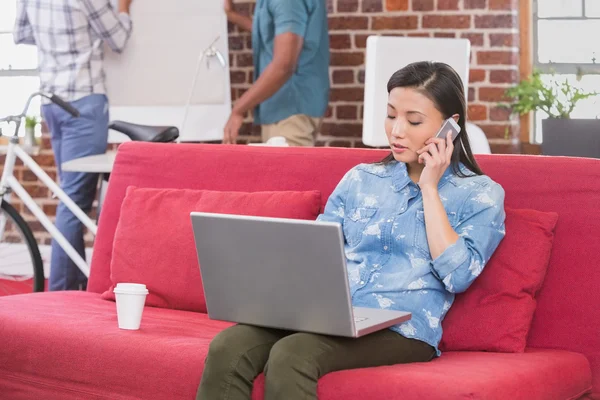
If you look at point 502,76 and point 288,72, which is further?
point 502,76

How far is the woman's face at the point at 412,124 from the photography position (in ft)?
7.50

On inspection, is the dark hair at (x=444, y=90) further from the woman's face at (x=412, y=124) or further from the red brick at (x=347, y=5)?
the red brick at (x=347, y=5)

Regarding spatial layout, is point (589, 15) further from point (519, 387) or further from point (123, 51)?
point (519, 387)

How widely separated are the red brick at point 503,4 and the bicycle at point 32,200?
5.35ft

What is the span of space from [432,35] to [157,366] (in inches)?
105

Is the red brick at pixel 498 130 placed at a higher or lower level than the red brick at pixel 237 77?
lower

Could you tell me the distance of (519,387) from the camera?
200cm

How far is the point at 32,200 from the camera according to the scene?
3.75 m

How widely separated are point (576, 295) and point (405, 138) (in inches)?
21.7

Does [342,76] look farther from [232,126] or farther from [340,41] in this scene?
[232,126]

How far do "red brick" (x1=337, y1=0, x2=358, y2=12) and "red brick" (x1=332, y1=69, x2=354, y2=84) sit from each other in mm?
279

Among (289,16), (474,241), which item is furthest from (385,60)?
(474,241)

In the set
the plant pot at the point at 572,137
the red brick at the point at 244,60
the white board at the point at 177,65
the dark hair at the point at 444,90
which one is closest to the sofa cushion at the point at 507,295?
the dark hair at the point at 444,90

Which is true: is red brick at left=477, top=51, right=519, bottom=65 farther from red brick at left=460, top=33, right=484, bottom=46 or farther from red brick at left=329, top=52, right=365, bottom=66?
red brick at left=329, top=52, right=365, bottom=66
